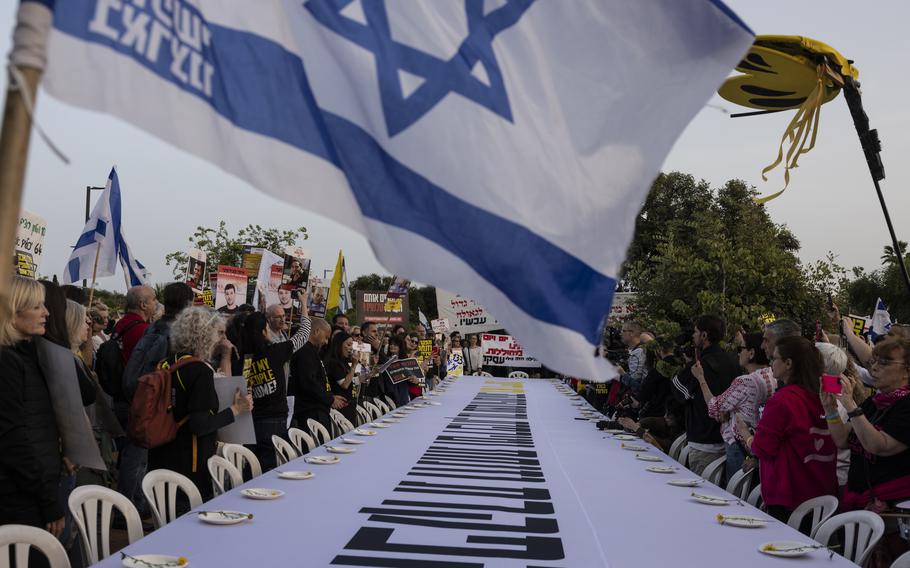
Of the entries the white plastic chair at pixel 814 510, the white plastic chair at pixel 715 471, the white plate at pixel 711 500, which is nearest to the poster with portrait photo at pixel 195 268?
the white plastic chair at pixel 715 471

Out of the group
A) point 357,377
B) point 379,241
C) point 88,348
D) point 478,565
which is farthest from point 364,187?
point 357,377

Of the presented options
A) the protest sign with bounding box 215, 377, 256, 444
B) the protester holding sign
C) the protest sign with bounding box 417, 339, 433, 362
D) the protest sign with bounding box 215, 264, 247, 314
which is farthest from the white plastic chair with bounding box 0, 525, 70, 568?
the protest sign with bounding box 417, 339, 433, 362

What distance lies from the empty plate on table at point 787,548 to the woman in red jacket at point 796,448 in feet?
4.90

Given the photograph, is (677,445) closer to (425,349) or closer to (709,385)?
(709,385)

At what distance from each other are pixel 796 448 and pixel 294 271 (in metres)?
9.10

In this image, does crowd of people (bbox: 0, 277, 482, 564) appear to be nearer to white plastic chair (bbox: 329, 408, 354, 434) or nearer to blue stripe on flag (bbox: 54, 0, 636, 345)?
white plastic chair (bbox: 329, 408, 354, 434)

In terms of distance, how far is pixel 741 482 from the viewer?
21.2 feet

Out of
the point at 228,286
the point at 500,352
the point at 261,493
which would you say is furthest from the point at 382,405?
the point at 500,352

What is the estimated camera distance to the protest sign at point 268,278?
12.4 metres

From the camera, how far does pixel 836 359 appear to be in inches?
233

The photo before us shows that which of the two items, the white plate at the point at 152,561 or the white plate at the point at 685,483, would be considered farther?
the white plate at the point at 685,483

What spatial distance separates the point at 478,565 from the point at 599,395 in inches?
491

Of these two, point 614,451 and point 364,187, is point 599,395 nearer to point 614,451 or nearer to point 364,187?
point 614,451

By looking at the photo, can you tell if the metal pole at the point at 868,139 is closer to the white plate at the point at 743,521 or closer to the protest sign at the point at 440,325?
the white plate at the point at 743,521
